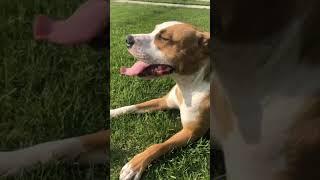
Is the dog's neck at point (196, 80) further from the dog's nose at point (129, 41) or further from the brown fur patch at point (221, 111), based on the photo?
the dog's nose at point (129, 41)

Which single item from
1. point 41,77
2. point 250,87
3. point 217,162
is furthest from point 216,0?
point 41,77

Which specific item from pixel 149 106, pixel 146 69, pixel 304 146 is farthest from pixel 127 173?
pixel 304 146

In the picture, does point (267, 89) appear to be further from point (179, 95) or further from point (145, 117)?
point (145, 117)

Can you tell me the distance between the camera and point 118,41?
5.91 ft

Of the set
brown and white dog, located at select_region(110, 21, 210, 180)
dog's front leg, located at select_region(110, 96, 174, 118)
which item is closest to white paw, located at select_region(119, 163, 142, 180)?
brown and white dog, located at select_region(110, 21, 210, 180)

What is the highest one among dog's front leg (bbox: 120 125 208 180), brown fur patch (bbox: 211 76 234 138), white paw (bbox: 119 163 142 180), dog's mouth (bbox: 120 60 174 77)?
dog's mouth (bbox: 120 60 174 77)

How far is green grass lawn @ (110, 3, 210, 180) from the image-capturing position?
1800 mm

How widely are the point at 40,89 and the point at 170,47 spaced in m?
0.50

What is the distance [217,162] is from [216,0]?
498 mm

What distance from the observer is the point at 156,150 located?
1.84 m

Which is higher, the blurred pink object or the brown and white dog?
the blurred pink object

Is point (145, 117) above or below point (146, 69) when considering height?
below

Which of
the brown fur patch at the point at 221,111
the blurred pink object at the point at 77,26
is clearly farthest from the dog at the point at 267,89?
the blurred pink object at the point at 77,26

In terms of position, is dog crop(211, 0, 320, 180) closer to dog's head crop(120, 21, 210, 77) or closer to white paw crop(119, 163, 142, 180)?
dog's head crop(120, 21, 210, 77)
